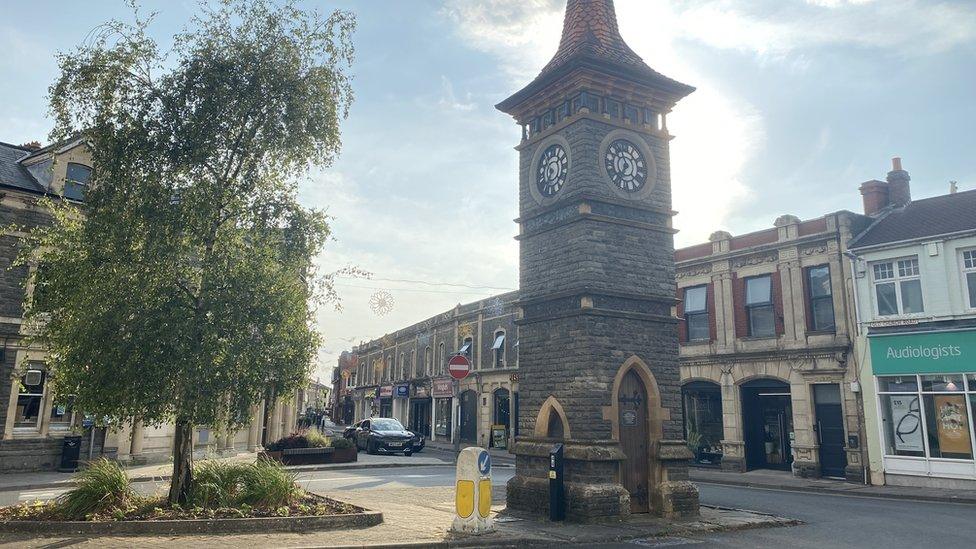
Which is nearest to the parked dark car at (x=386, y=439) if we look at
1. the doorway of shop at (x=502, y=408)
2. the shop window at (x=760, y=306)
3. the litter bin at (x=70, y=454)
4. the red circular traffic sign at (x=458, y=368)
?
the doorway of shop at (x=502, y=408)

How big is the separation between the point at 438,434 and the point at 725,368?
21637 millimetres

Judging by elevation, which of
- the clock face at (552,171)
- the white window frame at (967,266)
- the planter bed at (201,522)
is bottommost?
the planter bed at (201,522)

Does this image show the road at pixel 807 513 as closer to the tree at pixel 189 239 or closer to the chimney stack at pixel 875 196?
the tree at pixel 189 239

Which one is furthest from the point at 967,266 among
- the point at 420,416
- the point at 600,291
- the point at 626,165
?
the point at 420,416

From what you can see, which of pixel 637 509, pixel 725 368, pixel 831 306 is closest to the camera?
pixel 637 509

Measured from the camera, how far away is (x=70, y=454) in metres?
19.6

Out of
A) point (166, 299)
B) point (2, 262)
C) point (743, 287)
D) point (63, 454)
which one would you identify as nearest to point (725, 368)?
point (743, 287)

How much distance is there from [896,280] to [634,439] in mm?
13248

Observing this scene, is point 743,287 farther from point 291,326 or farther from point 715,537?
point 291,326

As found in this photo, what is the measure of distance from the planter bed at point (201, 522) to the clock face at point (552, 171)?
7.32 metres

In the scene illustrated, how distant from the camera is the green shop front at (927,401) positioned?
18922 mm

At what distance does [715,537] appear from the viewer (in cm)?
1080

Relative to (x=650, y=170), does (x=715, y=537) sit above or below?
below

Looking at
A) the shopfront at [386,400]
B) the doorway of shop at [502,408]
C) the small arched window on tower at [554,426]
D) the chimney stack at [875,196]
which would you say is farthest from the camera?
the shopfront at [386,400]
